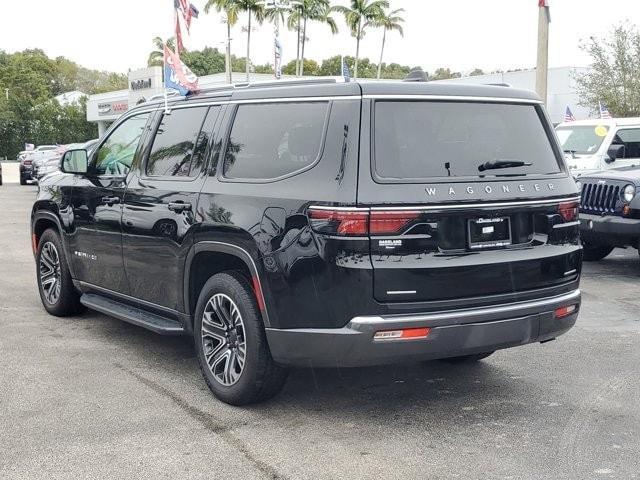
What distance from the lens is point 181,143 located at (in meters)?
5.45

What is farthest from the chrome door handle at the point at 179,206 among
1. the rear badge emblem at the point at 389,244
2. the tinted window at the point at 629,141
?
the tinted window at the point at 629,141

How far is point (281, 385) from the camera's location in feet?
15.4

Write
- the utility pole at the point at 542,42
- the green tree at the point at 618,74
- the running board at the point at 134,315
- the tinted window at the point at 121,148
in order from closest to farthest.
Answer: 1. the running board at the point at 134,315
2. the tinted window at the point at 121,148
3. the utility pole at the point at 542,42
4. the green tree at the point at 618,74

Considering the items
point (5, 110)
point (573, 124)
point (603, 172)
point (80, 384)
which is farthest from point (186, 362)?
point (5, 110)

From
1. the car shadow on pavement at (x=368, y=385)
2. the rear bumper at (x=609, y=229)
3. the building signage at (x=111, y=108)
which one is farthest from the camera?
the building signage at (x=111, y=108)

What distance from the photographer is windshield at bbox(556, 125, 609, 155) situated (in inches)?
529

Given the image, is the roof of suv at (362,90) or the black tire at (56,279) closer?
the roof of suv at (362,90)

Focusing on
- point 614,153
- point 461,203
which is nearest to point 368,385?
point 461,203

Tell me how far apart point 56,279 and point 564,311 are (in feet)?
14.8

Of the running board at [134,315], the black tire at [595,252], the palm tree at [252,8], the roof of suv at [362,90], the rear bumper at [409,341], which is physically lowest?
the black tire at [595,252]

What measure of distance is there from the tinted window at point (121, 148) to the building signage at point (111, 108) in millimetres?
50484

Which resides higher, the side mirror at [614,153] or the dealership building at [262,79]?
the dealership building at [262,79]

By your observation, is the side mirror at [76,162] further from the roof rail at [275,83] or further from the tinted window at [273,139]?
the tinted window at [273,139]

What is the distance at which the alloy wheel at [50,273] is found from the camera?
23.1ft
